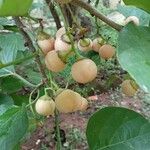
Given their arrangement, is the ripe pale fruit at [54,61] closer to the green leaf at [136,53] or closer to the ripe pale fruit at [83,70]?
the ripe pale fruit at [83,70]

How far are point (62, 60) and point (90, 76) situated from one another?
0.15ft

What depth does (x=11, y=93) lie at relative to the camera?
3.88 feet

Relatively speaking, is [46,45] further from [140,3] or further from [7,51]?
[7,51]

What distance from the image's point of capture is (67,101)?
645 millimetres

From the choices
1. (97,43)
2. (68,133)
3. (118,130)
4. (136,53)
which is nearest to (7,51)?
(97,43)

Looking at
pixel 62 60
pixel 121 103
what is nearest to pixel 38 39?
pixel 62 60

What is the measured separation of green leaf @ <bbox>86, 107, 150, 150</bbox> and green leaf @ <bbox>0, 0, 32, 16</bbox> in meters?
0.19

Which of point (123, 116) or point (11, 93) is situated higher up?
point (123, 116)

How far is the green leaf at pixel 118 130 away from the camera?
25.5 inches

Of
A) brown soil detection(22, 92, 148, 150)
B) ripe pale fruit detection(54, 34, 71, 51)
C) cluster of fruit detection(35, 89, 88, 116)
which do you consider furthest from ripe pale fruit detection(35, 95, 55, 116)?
brown soil detection(22, 92, 148, 150)

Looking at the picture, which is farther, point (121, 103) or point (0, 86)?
point (121, 103)

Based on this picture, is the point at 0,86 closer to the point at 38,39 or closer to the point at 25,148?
the point at 38,39

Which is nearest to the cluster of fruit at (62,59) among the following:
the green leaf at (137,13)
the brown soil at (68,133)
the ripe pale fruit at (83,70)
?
the ripe pale fruit at (83,70)

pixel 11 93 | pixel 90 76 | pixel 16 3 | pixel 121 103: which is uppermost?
pixel 16 3
